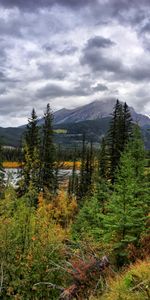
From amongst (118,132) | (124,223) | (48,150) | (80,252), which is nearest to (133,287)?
(80,252)

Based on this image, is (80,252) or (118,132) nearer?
(80,252)

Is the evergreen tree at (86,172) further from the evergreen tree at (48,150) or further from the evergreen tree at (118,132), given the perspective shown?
the evergreen tree at (118,132)

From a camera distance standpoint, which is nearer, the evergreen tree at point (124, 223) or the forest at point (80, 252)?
the forest at point (80, 252)

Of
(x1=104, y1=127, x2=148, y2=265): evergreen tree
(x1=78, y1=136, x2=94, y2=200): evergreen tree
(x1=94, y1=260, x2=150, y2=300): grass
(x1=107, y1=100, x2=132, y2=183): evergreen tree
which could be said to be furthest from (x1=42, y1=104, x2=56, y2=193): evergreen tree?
(x1=94, y1=260, x2=150, y2=300): grass

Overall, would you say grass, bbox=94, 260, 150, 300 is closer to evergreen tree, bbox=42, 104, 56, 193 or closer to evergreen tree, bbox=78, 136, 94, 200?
evergreen tree, bbox=42, 104, 56, 193

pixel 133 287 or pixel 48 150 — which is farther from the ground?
pixel 48 150

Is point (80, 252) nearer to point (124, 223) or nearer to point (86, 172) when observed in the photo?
point (124, 223)

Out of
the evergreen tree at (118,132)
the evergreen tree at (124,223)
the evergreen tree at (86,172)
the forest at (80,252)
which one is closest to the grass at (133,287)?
the forest at (80,252)

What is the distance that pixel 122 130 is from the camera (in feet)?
155

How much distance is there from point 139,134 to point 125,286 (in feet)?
98.0

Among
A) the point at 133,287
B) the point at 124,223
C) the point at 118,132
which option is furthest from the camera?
the point at 118,132

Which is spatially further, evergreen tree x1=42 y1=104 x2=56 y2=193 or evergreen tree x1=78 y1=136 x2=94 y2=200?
evergreen tree x1=78 y1=136 x2=94 y2=200

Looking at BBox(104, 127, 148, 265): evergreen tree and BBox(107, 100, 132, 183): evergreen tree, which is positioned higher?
BBox(107, 100, 132, 183): evergreen tree

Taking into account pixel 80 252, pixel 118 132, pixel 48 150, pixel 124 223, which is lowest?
pixel 80 252
